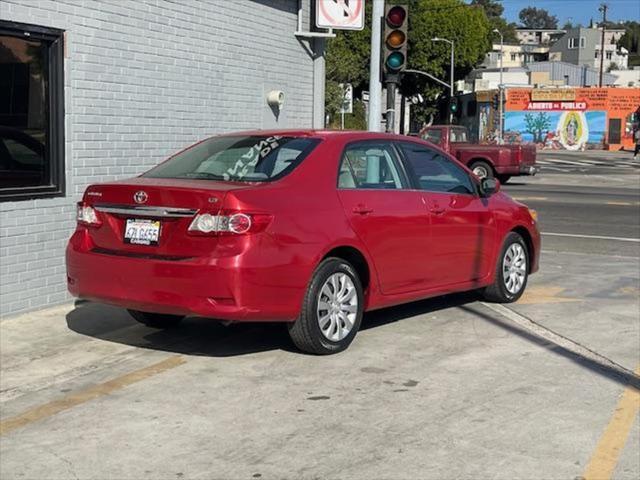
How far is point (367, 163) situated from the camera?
6.69m

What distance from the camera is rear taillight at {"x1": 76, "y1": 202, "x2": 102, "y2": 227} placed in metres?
6.00

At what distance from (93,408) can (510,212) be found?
4.50 metres

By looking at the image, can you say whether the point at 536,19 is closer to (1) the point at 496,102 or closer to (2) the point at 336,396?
(1) the point at 496,102

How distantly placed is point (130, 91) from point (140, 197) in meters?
3.04

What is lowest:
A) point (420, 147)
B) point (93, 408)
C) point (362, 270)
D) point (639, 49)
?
point (93, 408)

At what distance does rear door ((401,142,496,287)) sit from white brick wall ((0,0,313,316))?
9.92 feet

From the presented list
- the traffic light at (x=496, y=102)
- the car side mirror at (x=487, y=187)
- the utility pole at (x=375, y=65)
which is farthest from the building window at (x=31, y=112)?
the traffic light at (x=496, y=102)

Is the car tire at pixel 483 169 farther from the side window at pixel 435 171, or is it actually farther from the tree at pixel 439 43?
the tree at pixel 439 43

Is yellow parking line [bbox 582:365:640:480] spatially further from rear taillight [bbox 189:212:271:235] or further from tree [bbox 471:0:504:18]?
tree [bbox 471:0:504:18]

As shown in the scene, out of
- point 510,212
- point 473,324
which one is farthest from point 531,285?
point 473,324

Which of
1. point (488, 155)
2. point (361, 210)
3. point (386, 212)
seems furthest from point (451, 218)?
point (488, 155)

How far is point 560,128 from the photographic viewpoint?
204ft

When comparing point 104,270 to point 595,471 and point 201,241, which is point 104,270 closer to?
point 201,241

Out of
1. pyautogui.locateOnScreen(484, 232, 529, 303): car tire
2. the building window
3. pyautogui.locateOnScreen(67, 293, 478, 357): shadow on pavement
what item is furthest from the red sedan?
the building window
